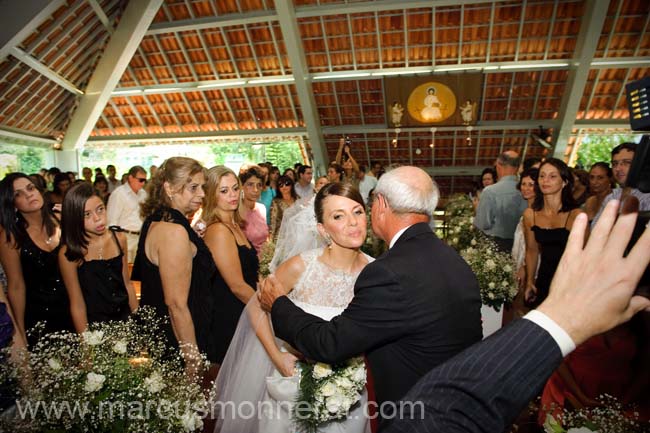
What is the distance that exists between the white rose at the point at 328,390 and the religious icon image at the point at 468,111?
10619mm

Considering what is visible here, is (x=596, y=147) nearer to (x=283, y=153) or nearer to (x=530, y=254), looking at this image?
(x=283, y=153)

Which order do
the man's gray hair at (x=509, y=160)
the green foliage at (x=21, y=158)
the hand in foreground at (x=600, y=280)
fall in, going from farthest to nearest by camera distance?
the green foliage at (x=21, y=158)
the man's gray hair at (x=509, y=160)
the hand in foreground at (x=600, y=280)

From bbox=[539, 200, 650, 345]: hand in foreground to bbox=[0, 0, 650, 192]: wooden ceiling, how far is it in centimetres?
963

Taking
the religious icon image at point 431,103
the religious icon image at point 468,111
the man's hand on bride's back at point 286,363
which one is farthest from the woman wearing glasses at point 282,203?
the religious icon image at point 468,111

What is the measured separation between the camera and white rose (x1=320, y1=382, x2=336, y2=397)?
167 centimetres

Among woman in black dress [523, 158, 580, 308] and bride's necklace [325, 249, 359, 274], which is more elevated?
bride's necklace [325, 249, 359, 274]

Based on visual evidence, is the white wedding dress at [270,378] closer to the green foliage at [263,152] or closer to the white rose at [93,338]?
the white rose at [93,338]

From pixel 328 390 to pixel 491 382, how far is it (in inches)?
47.0

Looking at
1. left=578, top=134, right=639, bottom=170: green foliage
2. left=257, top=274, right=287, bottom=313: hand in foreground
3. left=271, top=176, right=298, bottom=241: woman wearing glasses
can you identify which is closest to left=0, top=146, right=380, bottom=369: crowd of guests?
left=257, top=274, right=287, bottom=313: hand in foreground

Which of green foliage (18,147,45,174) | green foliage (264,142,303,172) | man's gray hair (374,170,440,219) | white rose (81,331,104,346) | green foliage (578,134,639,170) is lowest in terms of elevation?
green foliage (578,134,639,170)

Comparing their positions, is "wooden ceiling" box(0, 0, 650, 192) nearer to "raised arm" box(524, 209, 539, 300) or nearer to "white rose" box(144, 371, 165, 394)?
"raised arm" box(524, 209, 539, 300)

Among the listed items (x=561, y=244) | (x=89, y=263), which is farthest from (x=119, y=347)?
(x=561, y=244)

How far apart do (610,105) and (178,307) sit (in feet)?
40.6

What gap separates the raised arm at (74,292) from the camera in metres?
2.48
